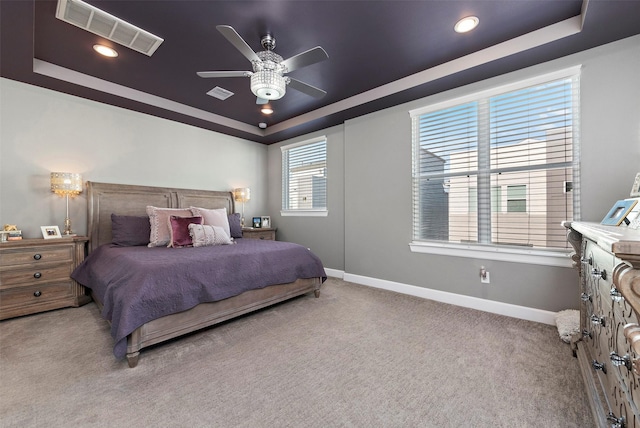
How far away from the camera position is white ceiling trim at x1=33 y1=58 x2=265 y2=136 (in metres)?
2.84

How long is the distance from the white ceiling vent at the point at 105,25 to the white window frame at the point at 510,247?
2.94m

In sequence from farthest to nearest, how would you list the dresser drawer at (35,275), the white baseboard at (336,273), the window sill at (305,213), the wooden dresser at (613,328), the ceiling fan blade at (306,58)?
the window sill at (305,213), the white baseboard at (336,273), the dresser drawer at (35,275), the ceiling fan blade at (306,58), the wooden dresser at (613,328)

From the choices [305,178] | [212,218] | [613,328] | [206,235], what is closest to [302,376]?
[613,328]

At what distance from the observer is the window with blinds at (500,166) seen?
2496 mm

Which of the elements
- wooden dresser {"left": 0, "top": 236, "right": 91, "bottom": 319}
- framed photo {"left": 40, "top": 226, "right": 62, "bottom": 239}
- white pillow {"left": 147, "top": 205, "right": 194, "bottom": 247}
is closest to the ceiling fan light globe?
white pillow {"left": 147, "top": 205, "right": 194, "bottom": 247}

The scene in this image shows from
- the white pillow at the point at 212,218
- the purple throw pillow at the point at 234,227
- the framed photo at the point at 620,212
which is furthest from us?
the purple throw pillow at the point at 234,227

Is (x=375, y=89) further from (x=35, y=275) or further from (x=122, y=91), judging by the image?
(x=35, y=275)

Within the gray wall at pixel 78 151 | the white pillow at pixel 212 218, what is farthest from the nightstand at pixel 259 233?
the gray wall at pixel 78 151

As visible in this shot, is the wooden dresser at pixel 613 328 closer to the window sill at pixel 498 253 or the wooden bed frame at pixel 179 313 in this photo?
the window sill at pixel 498 253

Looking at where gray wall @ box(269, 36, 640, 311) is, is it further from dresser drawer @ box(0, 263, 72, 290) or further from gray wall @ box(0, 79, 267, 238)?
dresser drawer @ box(0, 263, 72, 290)

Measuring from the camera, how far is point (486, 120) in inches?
115

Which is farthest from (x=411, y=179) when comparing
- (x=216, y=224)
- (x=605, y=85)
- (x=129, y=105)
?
(x=129, y=105)

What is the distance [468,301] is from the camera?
2975 mm

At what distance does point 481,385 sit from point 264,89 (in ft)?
8.73
